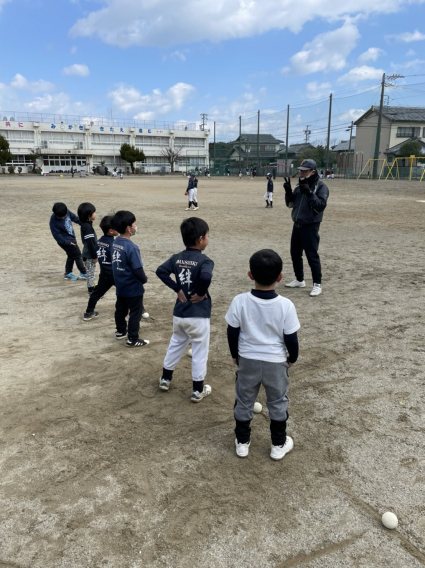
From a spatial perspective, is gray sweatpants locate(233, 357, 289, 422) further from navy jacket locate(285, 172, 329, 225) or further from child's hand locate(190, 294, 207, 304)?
navy jacket locate(285, 172, 329, 225)

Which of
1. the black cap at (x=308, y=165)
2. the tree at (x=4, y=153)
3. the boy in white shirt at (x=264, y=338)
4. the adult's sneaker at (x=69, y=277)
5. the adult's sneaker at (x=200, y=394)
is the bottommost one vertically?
the adult's sneaker at (x=200, y=394)

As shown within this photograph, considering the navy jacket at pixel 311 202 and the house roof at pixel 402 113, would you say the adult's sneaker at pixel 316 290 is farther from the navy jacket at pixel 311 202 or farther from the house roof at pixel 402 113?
the house roof at pixel 402 113

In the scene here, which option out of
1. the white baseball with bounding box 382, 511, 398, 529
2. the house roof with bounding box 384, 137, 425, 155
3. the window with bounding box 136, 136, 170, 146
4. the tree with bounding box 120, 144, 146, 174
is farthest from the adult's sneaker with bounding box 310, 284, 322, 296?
the window with bounding box 136, 136, 170, 146

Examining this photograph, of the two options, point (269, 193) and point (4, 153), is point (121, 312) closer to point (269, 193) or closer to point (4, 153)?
point (269, 193)

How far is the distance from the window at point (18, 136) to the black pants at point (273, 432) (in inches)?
3333

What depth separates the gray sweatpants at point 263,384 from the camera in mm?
2588

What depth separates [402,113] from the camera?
58188 millimetres

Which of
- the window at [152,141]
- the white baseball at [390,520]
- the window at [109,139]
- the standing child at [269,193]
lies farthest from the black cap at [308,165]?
the window at [152,141]

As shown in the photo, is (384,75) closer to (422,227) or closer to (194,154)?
(422,227)

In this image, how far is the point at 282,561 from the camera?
80.2 inches

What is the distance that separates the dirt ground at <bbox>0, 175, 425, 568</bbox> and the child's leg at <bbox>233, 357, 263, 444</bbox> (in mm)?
214

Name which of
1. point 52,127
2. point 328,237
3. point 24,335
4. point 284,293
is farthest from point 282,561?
point 52,127

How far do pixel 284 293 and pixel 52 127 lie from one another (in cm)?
8323


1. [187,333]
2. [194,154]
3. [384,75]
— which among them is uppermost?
[384,75]
